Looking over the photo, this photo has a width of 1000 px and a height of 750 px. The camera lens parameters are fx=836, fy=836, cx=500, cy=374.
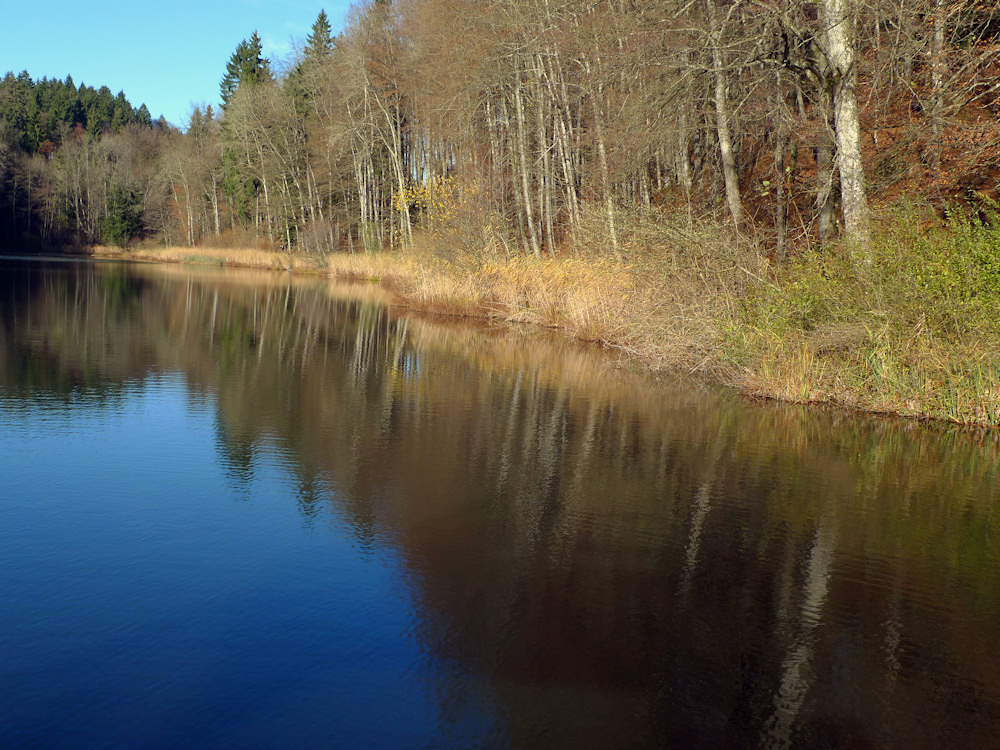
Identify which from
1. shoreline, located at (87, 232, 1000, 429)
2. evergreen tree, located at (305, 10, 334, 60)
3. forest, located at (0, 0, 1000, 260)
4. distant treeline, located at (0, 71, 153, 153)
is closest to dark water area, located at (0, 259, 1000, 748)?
shoreline, located at (87, 232, 1000, 429)

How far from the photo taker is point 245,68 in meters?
71.1

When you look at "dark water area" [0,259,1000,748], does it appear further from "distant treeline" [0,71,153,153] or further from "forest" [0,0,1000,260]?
"distant treeline" [0,71,153,153]

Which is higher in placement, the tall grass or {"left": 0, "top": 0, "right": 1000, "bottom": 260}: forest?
Answer: {"left": 0, "top": 0, "right": 1000, "bottom": 260}: forest

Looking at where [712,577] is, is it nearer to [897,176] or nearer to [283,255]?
[897,176]

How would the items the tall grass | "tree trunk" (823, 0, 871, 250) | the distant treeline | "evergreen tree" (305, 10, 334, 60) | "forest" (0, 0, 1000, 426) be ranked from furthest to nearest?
1. the distant treeline
2. "evergreen tree" (305, 10, 334, 60)
3. "tree trunk" (823, 0, 871, 250)
4. "forest" (0, 0, 1000, 426)
5. the tall grass

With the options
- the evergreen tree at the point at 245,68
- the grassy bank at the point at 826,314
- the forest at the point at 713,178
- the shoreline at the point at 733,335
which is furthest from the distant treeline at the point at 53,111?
the grassy bank at the point at 826,314

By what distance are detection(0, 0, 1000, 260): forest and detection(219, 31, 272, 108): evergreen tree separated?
1.22 ft

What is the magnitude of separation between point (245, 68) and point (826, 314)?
6916 centimetres

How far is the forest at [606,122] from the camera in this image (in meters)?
14.7

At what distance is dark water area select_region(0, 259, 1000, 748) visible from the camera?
387 cm

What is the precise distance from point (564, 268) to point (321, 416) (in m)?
12.1

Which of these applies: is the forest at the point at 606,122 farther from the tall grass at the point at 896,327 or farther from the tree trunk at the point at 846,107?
the tall grass at the point at 896,327

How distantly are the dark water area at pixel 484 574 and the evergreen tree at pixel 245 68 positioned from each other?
62.4 metres

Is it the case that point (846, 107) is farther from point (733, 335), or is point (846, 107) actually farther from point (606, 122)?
point (606, 122)
